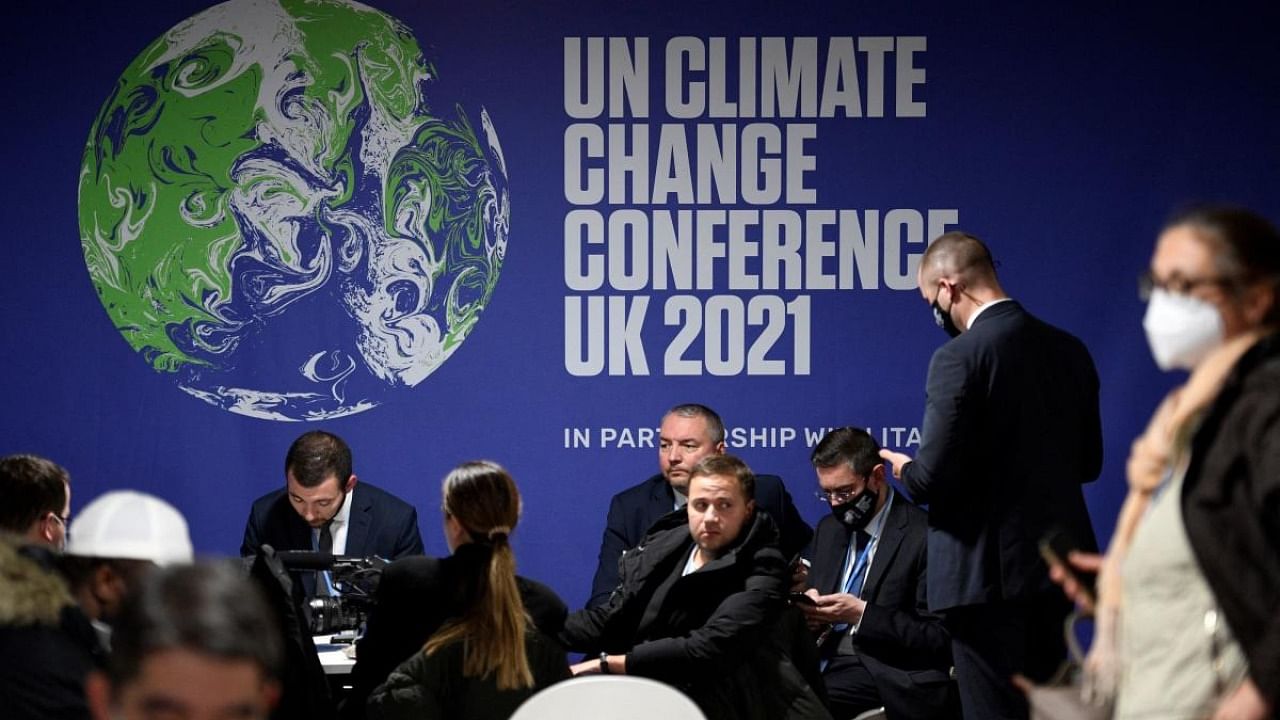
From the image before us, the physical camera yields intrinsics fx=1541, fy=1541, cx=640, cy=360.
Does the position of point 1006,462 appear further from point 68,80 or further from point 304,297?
point 68,80

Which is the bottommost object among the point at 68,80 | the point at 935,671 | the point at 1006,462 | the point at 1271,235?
the point at 935,671

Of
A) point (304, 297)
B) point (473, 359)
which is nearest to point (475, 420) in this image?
point (473, 359)

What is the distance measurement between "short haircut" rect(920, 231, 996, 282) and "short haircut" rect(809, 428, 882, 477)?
2.92 ft

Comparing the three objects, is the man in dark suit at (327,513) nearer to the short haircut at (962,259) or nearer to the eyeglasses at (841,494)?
the eyeglasses at (841,494)

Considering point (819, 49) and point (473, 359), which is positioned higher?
point (819, 49)


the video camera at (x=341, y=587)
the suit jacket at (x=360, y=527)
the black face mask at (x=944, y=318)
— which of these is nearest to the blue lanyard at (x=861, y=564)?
the black face mask at (x=944, y=318)

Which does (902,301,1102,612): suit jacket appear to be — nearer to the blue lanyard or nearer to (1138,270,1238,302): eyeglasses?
the blue lanyard

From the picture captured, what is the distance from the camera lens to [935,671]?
4434mm

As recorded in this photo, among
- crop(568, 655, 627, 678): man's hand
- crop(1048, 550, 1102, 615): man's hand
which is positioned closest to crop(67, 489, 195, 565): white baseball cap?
crop(1048, 550, 1102, 615): man's hand

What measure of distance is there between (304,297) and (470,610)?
2596 millimetres

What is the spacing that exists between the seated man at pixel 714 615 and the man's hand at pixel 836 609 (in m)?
0.63

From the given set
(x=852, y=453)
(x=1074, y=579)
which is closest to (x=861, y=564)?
(x=852, y=453)

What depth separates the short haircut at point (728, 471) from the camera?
3.87 metres

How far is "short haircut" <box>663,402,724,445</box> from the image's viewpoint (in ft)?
17.0
